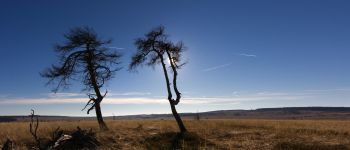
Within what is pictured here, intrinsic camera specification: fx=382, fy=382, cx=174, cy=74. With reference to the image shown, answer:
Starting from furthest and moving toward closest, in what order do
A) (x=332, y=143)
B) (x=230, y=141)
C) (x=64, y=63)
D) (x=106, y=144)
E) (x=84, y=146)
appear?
1. (x=64, y=63)
2. (x=230, y=141)
3. (x=332, y=143)
4. (x=106, y=144)
5. (x=84, y=146)

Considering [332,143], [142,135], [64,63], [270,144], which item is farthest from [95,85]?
[332,143]

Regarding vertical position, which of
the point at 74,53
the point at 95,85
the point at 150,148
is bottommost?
the point at 150,148

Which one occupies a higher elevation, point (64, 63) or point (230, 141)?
point (64, 63)

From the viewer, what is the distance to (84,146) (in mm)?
16766

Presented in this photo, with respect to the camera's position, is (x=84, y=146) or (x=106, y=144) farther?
(x=106, y=144)

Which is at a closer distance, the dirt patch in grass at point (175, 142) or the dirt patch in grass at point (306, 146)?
the dirt patch in grass at point (306, 146)

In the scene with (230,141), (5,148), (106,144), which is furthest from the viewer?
(230,141)

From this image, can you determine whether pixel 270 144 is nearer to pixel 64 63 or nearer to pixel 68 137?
pixel 68 137

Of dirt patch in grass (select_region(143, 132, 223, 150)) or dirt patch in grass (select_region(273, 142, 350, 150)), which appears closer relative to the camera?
dirt patch in grass (select_region(273, 142, 350, 150))

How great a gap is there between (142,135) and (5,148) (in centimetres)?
926

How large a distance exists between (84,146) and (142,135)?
5.65 metres

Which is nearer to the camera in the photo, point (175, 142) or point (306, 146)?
point (306, 146)

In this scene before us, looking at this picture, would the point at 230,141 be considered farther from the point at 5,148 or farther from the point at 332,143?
the point at 5,148

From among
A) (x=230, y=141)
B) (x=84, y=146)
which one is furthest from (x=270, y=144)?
(x=84, y=146)
